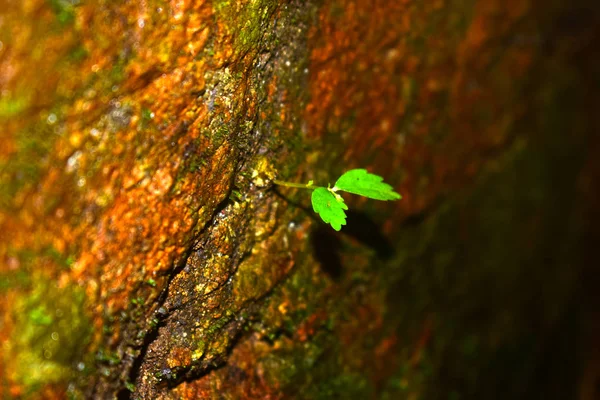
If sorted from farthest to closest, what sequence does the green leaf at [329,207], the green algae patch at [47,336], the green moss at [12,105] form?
the green leaf at [329,207], the green algae patch at [47,336], the green moss at [12,105]

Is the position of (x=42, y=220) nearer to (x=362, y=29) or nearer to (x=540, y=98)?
(x=362, y=29)

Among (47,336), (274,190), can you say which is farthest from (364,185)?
(47,336)

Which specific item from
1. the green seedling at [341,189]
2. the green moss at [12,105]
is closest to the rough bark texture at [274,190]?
the green moss at [12,105]

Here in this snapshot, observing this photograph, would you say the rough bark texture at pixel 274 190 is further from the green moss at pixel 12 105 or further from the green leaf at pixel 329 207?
the green leaf at pixel 329 207

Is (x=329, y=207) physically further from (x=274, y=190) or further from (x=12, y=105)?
(x=12, y=105)

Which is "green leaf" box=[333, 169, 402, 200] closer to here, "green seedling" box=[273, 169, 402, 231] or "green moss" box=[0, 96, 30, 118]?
"green seedling" box=[273, 169, 402, 231]

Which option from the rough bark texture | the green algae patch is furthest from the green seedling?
the green algae patch
